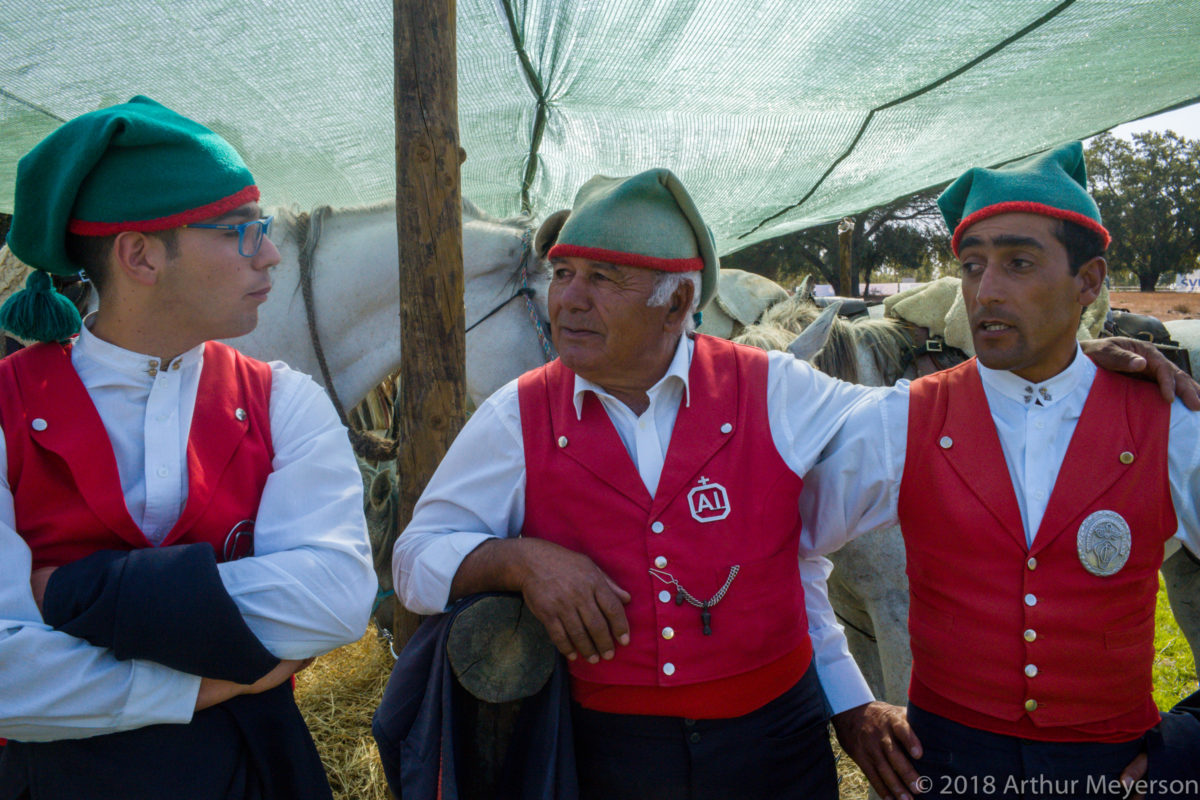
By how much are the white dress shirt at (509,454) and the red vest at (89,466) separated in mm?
351

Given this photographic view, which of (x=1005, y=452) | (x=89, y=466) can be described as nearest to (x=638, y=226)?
(x=1005, y=452)

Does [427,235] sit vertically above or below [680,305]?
above

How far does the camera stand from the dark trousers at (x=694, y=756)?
63.6 inches

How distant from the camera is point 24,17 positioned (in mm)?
3000

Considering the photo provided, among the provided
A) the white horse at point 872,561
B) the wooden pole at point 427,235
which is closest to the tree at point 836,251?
the white horse at point 872,561

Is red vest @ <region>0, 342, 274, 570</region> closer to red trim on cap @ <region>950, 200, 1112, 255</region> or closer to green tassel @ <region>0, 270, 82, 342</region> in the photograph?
green tassel @ <region>0, 270, 82, 342</region>

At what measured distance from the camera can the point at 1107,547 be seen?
5.01ft

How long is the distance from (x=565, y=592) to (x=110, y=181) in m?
1.11

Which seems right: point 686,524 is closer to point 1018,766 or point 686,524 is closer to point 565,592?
point 565,592

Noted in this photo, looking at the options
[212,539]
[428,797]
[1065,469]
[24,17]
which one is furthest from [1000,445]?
[24,17]

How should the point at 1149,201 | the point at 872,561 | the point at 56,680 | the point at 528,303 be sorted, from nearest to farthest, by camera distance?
the point at 56,680 → the point at 872,561 → the point at 528,303 → the point at 1149,201

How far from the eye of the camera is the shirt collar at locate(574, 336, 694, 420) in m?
1.74

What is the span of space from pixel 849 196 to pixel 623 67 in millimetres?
2000

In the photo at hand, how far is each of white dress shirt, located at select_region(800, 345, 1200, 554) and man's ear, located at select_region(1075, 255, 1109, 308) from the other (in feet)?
0.38
